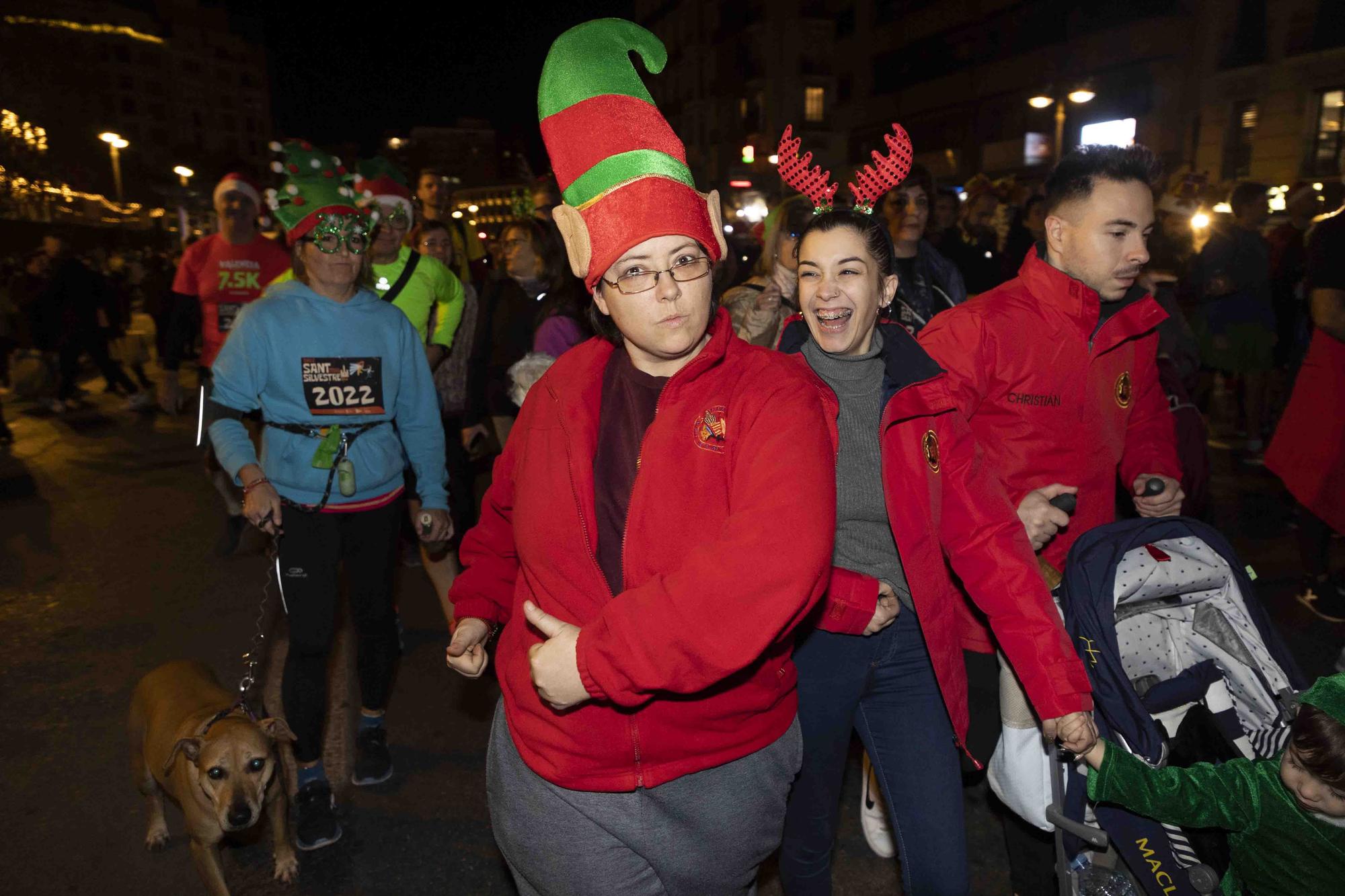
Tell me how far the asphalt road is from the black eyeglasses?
195 cm

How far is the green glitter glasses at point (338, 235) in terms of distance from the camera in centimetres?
352

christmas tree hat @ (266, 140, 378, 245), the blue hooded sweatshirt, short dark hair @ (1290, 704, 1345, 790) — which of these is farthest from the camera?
christmas tree hat @ (266, 140, 378, 245)

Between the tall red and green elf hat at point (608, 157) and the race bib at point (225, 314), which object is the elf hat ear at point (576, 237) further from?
the race bib at point (225, 314)

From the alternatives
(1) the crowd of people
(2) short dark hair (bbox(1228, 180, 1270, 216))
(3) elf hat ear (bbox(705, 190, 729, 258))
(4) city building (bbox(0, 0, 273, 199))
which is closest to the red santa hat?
(1) the crowd of people

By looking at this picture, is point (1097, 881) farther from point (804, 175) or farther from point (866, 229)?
point (804, 175)

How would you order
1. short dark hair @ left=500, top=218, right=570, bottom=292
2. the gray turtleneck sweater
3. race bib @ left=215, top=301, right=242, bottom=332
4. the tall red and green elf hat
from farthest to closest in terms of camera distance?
race bib @ left=215, top=301, right=242, bottom=332 → short dark hair @ left=500, top=218, right=570, bottom=292 → the gray turtleneck sweater → the tall red and green elf hat

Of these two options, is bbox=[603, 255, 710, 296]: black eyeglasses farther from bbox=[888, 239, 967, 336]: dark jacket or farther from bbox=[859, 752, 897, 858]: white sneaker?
bbox=[888, 239, 967, 336]: dark jacket

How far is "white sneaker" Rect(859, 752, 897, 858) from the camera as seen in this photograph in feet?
11.4

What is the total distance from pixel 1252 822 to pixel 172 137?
125m

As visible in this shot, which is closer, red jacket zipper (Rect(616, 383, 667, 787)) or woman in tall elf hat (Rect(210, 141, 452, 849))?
red jacket zipper (Rect(616, 383, 667, 787))

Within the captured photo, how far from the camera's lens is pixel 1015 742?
251cm

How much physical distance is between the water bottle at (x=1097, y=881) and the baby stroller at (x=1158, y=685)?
4 cm

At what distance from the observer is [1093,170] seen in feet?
9.30

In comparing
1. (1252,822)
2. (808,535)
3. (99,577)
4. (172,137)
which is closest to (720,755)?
(808,535)
